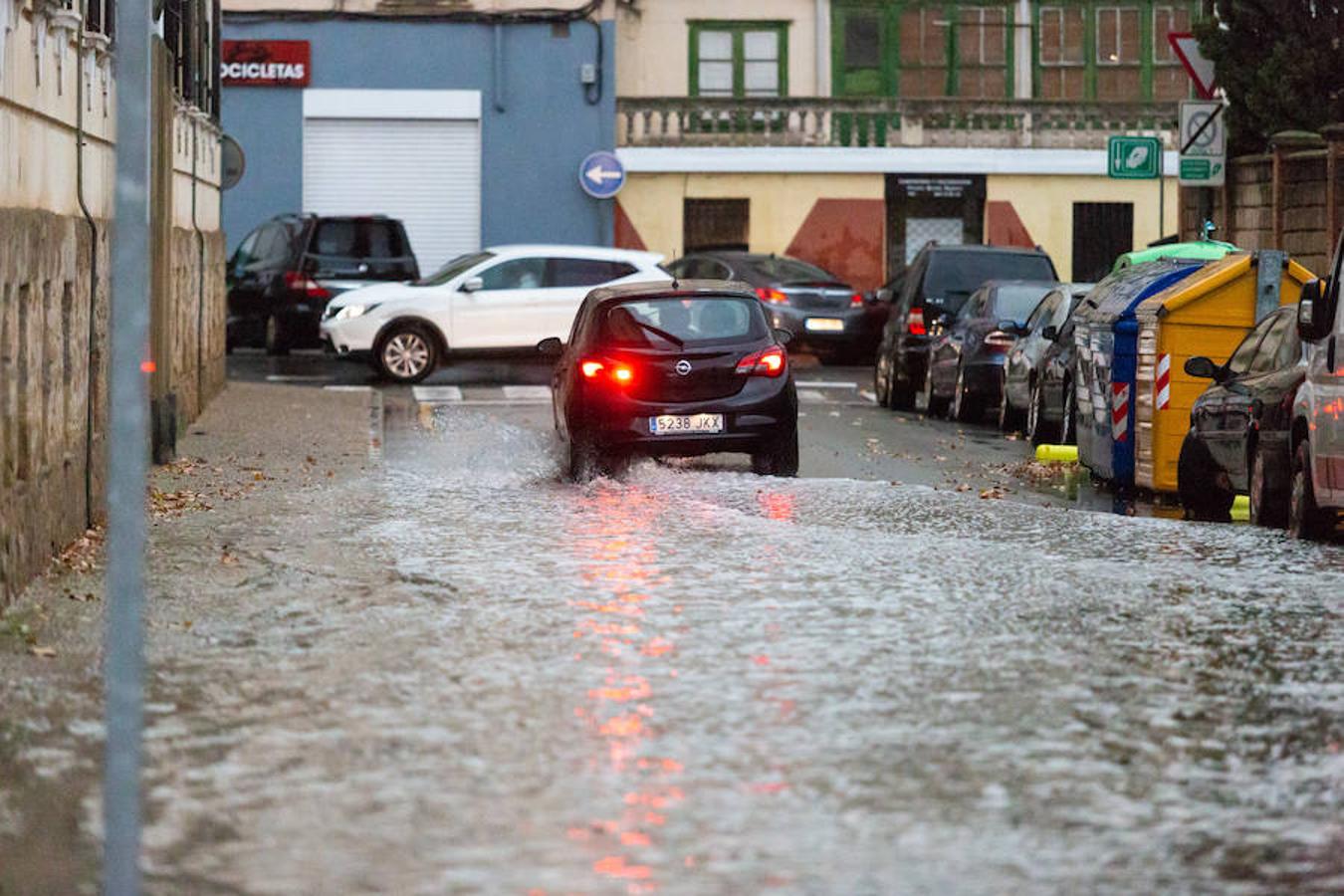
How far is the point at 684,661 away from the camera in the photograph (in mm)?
10016

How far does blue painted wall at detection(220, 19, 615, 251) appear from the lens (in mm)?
48469

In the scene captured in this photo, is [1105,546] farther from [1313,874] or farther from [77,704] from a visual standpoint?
[1313,874]

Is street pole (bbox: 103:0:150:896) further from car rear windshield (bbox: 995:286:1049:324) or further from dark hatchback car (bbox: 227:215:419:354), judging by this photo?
dark hatchback car (bbox: 227:215:419:354)

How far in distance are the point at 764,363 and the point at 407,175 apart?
30742 mm

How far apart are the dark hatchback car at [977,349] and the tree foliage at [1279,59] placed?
18.1 ft

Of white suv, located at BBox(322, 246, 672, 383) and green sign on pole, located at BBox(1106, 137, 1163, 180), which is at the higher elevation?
green sign on pole, located at BBox(1106, 137, 1163, 180)

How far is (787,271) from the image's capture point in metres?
37.9

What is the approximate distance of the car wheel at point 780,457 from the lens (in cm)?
1895

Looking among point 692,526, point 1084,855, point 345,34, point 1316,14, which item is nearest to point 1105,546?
point 692,526

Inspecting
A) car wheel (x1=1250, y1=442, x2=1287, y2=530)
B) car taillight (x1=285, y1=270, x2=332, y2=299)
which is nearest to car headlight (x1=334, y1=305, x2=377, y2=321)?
car taillight (x1=285, y1=270, x2=332, y2=299)

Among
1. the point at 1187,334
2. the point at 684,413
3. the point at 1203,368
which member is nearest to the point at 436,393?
the point at 684,413

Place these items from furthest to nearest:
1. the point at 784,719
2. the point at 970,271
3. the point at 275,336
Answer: the point at 275,336 < the point at 970,271 < the point at 784,719

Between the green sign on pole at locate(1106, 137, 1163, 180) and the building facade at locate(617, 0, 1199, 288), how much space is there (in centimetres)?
2132

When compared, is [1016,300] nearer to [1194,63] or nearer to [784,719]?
[1194,63]
